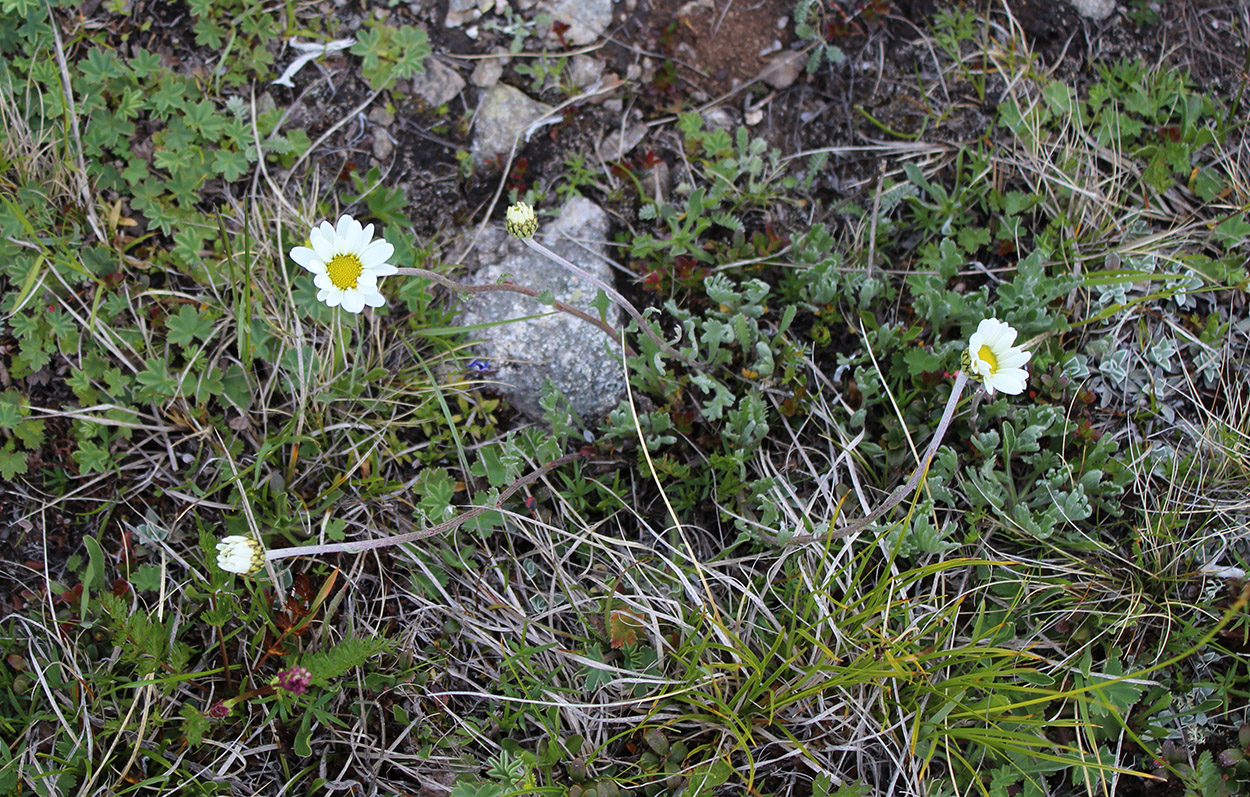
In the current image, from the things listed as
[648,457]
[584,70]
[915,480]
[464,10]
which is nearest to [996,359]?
[915,480]

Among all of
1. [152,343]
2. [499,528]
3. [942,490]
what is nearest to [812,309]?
[942,490]

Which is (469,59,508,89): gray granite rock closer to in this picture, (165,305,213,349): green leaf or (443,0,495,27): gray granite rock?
(443,0,495,27): gray granite rock

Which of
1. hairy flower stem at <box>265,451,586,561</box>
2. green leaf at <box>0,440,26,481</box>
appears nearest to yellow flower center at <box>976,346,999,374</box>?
hairy flower stem at <box>265,451,586,561</box>

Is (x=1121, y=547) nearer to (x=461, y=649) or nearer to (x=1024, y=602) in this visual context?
(x=1024, y=602)

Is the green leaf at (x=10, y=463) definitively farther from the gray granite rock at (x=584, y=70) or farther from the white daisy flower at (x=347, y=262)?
the gray granite rock at (x=584, y=70)

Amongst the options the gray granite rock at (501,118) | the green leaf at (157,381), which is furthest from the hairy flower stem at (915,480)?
the green leaf at (157,381)
